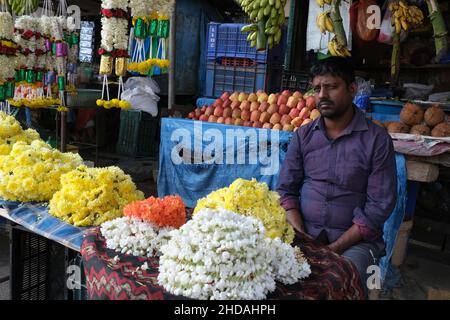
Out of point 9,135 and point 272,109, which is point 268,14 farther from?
point 9,135

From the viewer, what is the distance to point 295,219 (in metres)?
2.34

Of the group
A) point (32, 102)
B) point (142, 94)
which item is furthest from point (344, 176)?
point (142, 94)

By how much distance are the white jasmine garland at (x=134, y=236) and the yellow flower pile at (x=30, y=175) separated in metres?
0.85

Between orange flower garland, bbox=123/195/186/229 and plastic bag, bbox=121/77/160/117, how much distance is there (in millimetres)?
5127

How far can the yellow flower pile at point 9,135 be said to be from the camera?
112 inches

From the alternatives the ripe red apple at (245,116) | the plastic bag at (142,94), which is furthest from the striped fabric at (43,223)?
the plastic bag at (142,94)

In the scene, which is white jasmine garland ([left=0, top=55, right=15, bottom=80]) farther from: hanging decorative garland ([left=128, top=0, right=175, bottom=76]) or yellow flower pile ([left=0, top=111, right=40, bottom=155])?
hanging decorative garland ([left=128, top=0, right=175, bottom=76])

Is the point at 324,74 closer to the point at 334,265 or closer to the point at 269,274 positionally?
the point at 334,265

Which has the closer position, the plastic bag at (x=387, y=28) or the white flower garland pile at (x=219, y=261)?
the white flower garland pile at (x=219, y=261)

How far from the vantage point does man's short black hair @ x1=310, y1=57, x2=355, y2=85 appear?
7.25 feet

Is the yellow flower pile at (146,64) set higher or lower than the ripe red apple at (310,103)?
higher

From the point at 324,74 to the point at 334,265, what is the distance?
3.60 feet

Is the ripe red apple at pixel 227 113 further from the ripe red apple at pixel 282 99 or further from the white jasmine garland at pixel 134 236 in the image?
the white jasmine garland at pixel 134 236

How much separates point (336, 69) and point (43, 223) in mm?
1727
